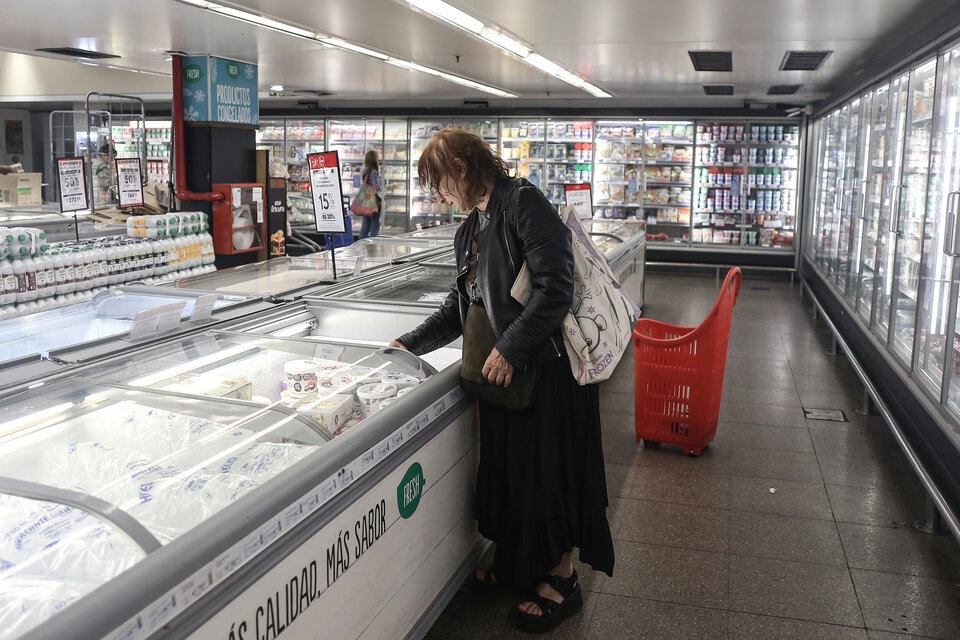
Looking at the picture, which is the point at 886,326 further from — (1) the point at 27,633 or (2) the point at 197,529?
(1) the point at 27,633

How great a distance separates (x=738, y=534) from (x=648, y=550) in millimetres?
462

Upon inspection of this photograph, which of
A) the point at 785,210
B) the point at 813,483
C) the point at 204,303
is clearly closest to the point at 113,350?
the point at 204,303

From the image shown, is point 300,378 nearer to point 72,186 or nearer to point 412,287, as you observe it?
point 412,287

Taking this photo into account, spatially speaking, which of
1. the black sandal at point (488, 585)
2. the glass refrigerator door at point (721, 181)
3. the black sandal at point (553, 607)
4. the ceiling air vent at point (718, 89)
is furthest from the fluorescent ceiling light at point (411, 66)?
the black sandal at point (553, 607)

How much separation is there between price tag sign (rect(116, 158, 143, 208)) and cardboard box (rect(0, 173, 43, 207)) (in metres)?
2.71

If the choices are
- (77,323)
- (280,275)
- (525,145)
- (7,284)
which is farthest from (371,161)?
(77,323)

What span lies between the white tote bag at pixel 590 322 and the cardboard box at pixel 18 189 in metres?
8.66

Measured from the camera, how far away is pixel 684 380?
4.45m

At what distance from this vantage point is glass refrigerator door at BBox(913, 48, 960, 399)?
401 cm

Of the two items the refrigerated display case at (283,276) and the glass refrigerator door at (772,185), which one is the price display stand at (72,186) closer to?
the refrigerated display case at (283,276)

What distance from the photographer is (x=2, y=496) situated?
161cm

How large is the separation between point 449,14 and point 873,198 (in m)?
3.60

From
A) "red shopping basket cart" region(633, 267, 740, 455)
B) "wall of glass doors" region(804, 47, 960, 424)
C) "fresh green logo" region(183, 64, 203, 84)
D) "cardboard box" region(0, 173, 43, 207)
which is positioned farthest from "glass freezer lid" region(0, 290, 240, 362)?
"cardboard box" region(0, 173, 43, 207)

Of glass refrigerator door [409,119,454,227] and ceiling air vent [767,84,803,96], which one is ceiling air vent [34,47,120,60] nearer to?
glass refrigerator door [409,119,454,227]
